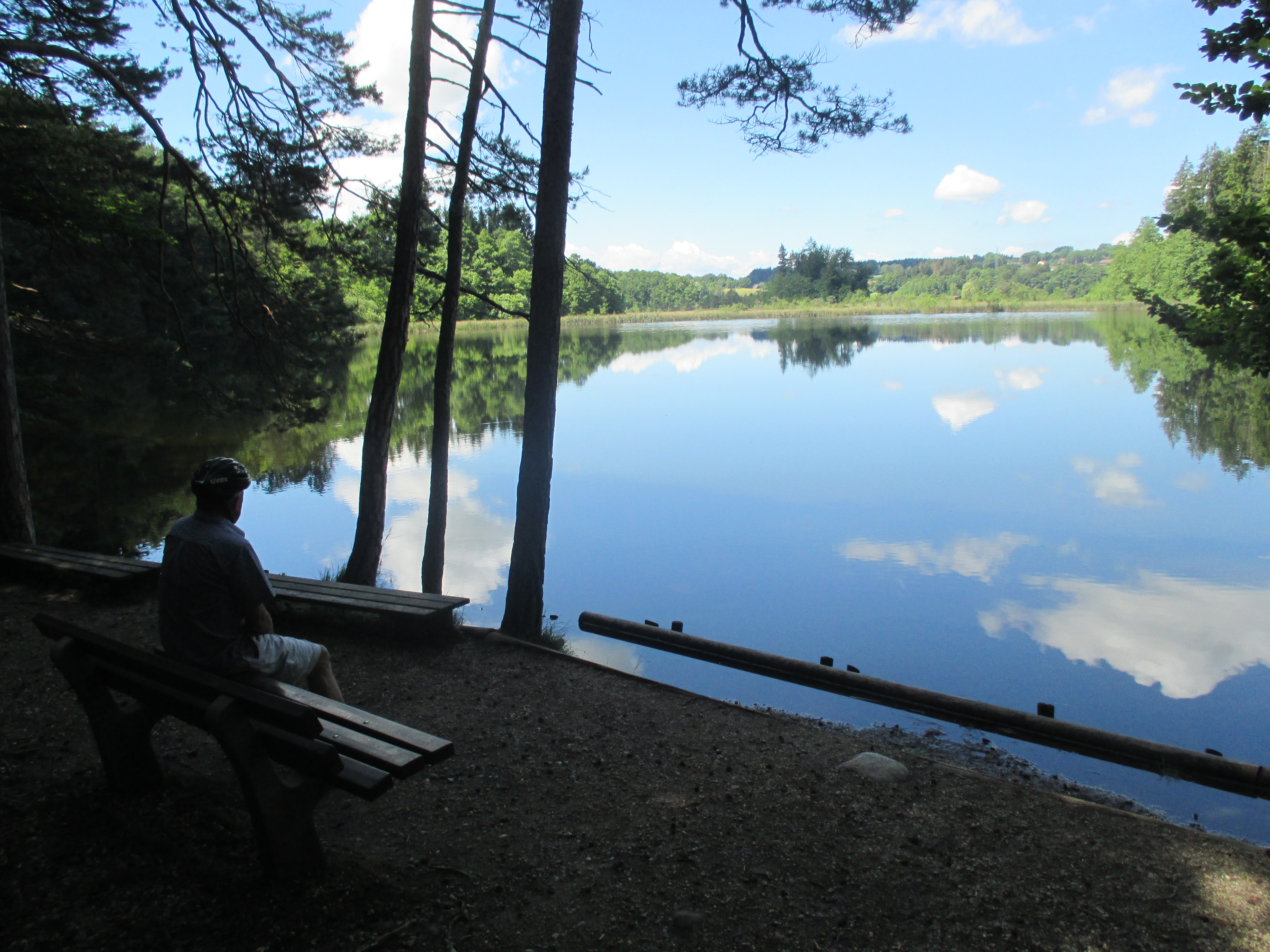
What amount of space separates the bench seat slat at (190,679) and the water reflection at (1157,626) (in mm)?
6477

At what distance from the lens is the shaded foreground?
2.51 m

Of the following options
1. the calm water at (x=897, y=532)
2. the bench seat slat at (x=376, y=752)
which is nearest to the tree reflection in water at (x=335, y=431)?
the calm water at (x=897, y=532)

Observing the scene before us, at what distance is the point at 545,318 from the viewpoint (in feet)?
18.0

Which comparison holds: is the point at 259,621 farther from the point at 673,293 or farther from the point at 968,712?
the point at 673,293

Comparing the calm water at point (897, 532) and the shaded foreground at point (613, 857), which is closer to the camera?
the shaded foreground at point (613, 857)

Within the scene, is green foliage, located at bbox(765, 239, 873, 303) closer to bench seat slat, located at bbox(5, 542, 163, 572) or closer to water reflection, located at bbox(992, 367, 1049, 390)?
water reflection, located at bbox(992, 367, 1049, 390)

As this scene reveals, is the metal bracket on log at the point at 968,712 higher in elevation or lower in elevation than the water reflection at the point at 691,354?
lower

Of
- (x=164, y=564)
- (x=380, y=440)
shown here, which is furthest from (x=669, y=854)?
(x=380, y=440)

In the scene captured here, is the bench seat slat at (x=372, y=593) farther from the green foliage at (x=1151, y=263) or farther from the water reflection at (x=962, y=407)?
the green foliage at (x=1151, y=263)

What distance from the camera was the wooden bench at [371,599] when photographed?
5.27 m

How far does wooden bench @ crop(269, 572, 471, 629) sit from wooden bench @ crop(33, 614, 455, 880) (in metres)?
2.22

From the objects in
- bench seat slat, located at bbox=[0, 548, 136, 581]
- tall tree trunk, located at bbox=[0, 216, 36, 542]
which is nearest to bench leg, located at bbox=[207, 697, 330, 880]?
bench seat slat, located at bbox=[0, 548, 136, 581]

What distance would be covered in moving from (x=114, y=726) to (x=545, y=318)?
3.46 meters

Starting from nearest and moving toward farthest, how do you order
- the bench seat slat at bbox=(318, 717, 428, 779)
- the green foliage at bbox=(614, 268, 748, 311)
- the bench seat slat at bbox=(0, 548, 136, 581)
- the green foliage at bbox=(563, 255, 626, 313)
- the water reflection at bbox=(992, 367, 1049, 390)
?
the bench seat slat at bbox=(318, 717, 428, 779)
the bench seat slat at bbox=(0, 548, 136, 581)
the green foliage at bbox=(563, 255, 626, 313)
the water reflection at bbox=(992, 367, 1049, 390)
the green foliage at bbox=(614, 268, 748, 311)
